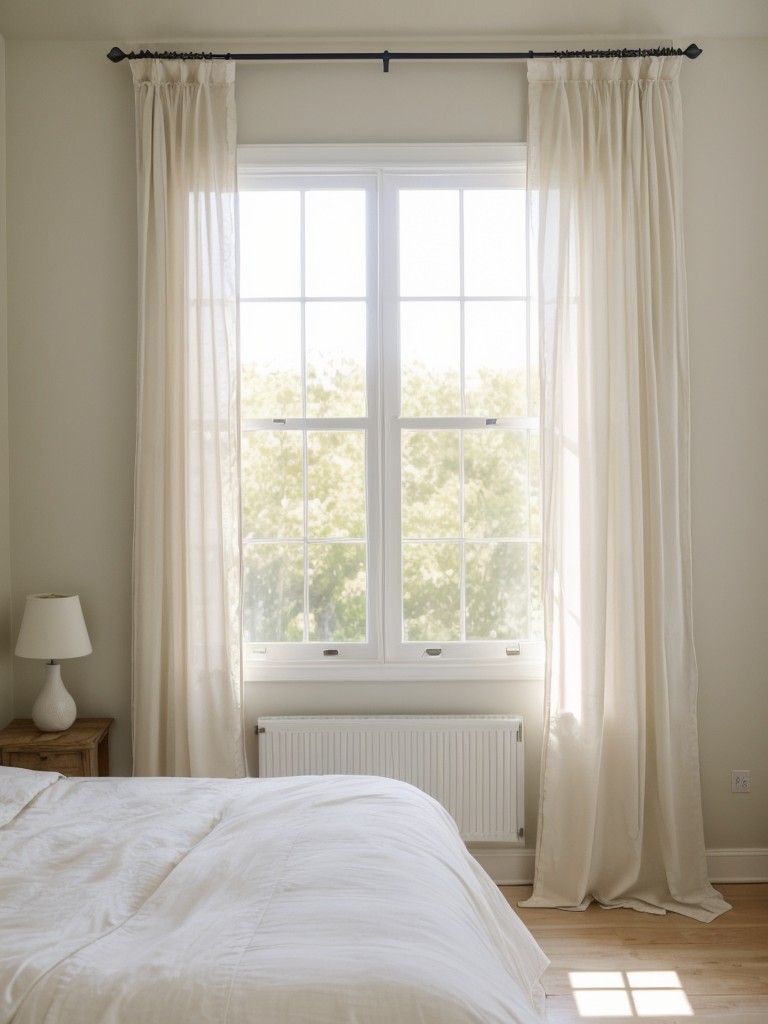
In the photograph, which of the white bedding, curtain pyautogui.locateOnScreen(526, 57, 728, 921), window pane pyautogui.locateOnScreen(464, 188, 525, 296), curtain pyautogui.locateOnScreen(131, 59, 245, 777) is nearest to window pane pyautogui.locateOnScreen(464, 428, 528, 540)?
curtain pyautogui.locateOnScreen(526, 57, 728, 921)

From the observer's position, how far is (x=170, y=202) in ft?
10.7

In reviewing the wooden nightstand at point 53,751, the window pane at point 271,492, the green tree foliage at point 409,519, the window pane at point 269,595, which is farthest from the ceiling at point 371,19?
the wooden nightstand at point 53,751

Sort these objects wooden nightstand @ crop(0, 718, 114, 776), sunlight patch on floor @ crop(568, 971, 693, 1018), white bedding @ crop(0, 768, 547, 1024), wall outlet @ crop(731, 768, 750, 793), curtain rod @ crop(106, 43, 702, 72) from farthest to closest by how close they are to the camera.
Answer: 1. wall outlet @ crop(731, 768, 750, 793)
2. curtain rod @ crop(106, 43, 702, 72)
3. wooden nightstand @ crop(0, 718, 114, 776)
4. sunlight patch on floor @ crop(568, 971, 693, 1018)
5. white bedding @ crop(0, 768, 547, 1024)

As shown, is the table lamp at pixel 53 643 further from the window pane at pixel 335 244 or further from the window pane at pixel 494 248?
the window pane at pixel 494 248

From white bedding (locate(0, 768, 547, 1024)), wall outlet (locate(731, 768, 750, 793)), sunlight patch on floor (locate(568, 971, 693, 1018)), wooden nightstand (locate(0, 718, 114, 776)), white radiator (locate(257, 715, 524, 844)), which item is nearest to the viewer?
white bedding (locate(0, 768, 547, 1024))

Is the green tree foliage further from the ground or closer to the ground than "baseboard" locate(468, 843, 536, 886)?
further from the ground

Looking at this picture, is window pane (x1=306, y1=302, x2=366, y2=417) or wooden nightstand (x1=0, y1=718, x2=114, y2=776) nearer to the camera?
wooden nightstand (x1=0, y1=718, x2=114, y2=776)

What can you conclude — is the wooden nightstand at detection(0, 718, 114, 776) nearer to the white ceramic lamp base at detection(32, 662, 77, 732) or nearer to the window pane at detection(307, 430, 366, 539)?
the white ceramic lamp base at detection(32, 662, 77, 732)

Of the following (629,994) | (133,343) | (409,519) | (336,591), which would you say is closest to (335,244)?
(133,343)

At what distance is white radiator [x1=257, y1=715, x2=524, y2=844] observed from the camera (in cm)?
332

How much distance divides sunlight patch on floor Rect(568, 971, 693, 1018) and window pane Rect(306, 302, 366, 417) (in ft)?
7.09

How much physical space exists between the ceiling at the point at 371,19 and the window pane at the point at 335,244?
0.60 meters

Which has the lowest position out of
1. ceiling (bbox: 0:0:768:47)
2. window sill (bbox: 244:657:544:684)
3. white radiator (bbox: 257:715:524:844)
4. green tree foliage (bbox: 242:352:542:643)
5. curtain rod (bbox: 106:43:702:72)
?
white radiator (bbox: 257:715:524:844)

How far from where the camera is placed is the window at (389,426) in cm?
342
